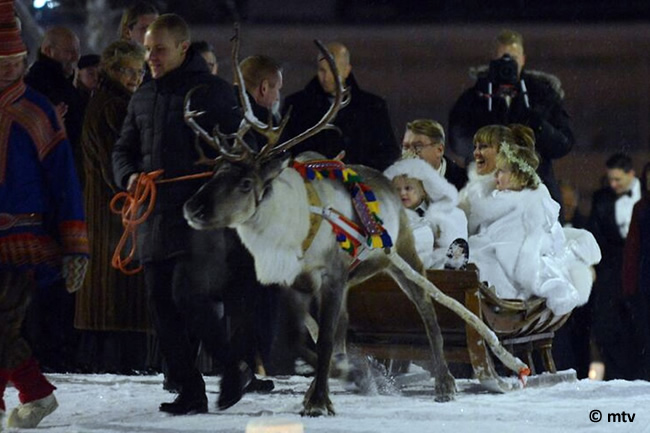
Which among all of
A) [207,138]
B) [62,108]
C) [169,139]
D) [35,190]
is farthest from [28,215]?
[62,108]

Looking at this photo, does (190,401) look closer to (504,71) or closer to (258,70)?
(258,70)

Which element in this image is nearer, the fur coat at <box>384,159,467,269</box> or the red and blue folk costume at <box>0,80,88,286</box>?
the red and blue folk costume at <box>0,80,88,286</box>

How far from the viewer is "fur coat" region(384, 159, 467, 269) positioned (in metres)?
10.1

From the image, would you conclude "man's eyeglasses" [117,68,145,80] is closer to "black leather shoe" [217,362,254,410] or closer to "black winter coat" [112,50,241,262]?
"black winter coat" [112,50,241,262]

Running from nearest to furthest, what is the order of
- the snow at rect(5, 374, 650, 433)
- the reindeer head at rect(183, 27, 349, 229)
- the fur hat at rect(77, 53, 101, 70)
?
the snow at rect(5, 374, 650, 433)
the reindeer head at rect(183, 27, 349, 229)
the fur hat at rect(77, 53, 101, 70)

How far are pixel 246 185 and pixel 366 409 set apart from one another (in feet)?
4.17

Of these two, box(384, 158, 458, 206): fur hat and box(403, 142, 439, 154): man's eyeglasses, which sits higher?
box(403, 142, 439, 154): man's eyeglasses

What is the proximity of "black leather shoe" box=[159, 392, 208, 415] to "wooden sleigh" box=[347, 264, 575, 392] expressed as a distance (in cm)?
147

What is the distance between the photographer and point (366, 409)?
358 inches

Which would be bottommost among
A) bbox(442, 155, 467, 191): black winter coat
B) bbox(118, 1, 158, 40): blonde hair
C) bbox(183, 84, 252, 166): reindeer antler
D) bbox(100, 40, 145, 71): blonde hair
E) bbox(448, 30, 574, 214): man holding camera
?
bbox(442, 155, 467, 191): black winter coat

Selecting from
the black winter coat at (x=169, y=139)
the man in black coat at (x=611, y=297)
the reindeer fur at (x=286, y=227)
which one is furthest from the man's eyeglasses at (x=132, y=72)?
the man in black coat at (x=611, y=297)

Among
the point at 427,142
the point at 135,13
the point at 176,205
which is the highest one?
the point at 135,13

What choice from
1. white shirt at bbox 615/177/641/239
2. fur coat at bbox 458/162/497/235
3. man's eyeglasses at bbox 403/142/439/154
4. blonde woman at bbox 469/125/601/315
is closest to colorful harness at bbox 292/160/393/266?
man's eyeglasses at bbox 403/142/439/154

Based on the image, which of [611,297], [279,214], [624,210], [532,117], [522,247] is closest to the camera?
[279,214]
